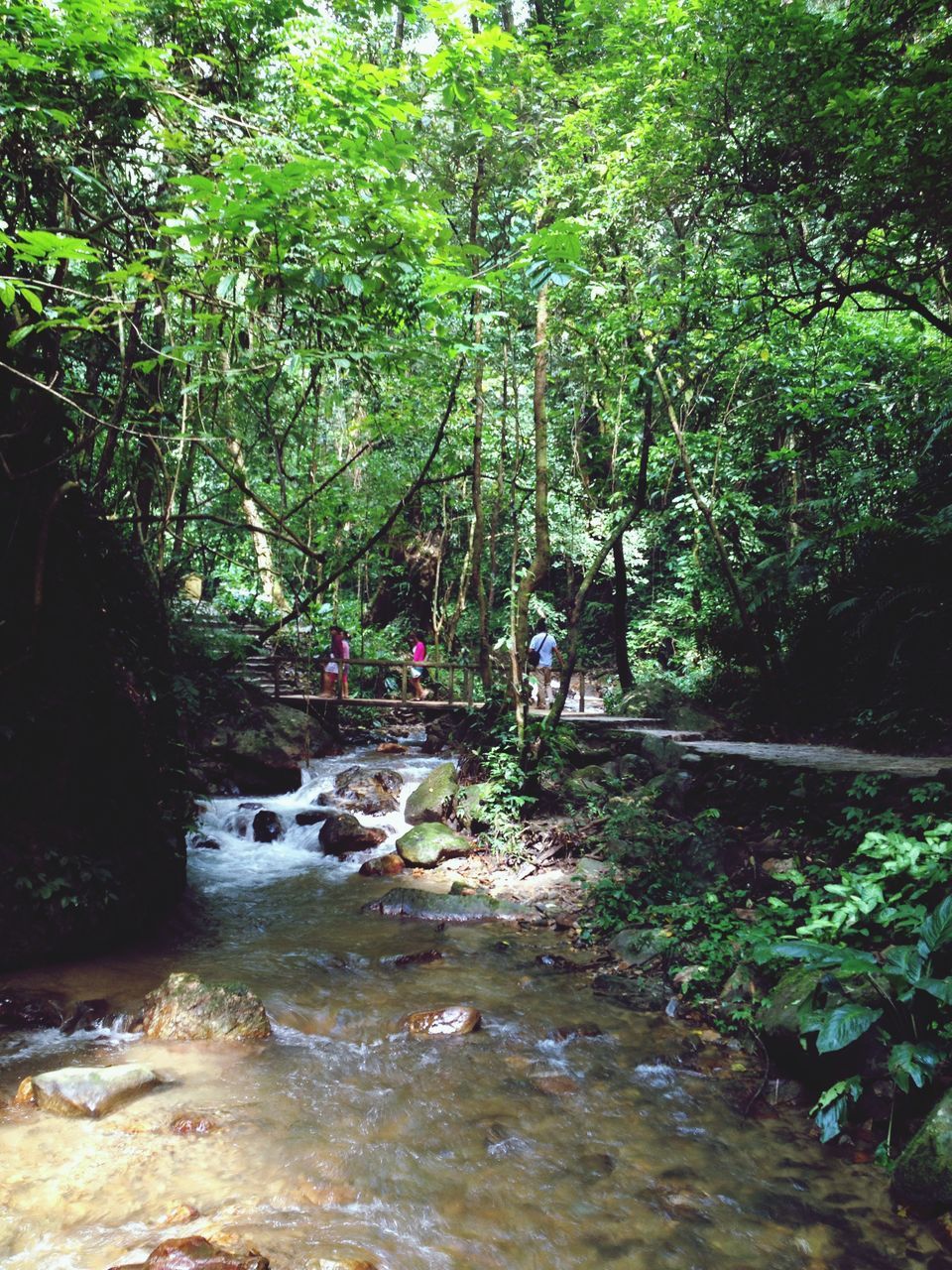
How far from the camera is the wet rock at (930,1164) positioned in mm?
3170

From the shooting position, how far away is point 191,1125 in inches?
151

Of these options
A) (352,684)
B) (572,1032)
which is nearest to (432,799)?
(572,1032)

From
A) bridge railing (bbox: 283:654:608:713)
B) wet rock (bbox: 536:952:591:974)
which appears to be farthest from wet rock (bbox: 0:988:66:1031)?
bridge railing (bbox: 283:654:608:713)

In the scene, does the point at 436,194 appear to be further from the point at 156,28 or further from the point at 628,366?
the point at 628,366

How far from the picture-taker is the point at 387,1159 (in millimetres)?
3713

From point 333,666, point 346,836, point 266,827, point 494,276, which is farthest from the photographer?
point 333,666

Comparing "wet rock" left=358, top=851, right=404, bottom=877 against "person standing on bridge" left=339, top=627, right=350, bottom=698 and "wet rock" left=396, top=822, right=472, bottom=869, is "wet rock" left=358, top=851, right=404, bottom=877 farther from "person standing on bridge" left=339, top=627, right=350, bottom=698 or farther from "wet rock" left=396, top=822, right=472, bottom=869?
"person standing on bridge" left=339, top=627, right=350, bottom=698

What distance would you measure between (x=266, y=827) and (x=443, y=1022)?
20.2ft

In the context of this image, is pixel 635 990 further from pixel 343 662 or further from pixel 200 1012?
pixel 343 662

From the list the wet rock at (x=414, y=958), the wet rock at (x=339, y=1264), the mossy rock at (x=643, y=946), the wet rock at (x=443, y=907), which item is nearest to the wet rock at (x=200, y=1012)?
the wet rock at (x=414, y=958)

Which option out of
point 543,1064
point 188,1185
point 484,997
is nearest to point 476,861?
point 484,997

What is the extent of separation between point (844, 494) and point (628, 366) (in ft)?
11.0

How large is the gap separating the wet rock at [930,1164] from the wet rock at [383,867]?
21.3 ft

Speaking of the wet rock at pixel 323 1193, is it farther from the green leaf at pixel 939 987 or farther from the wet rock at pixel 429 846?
the wet rock at pixel 429 846
